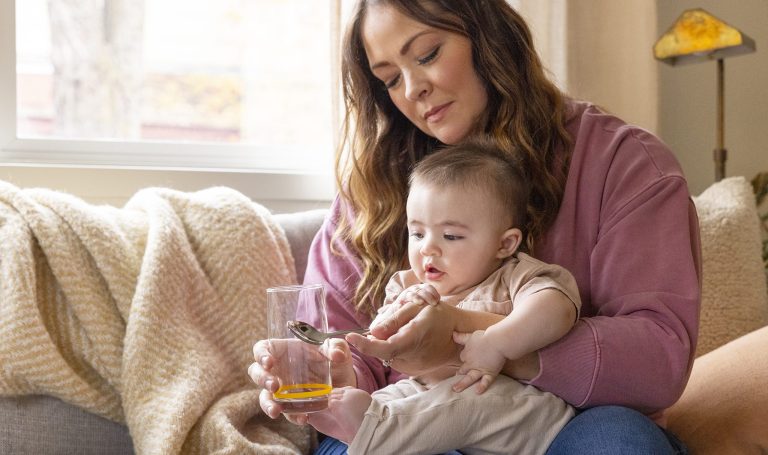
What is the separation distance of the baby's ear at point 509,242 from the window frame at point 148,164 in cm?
119

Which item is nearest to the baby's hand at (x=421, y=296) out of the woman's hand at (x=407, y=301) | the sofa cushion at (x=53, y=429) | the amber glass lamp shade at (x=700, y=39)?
the woman's hand at (x=407, y=301)

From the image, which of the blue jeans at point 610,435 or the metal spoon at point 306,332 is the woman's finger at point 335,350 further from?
the blue jeans at point 610,435

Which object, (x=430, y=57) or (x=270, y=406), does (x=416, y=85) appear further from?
(x=270, y=406)

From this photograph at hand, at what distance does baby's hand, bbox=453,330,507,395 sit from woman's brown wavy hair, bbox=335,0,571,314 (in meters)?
0.28

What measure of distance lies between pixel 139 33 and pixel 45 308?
4.26 feet

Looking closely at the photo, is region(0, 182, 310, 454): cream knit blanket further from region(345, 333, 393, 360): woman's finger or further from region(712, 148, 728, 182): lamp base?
region(712, 148, 728, 182): lamp base

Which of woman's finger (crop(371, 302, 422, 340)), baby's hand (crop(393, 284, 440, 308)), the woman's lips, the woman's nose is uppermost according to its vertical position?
the woman's nose

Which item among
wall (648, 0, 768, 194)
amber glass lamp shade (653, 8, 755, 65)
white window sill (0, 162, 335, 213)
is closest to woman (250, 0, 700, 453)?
white window sill (0, 162, 335, 213)

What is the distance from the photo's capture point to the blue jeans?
131 centimetres

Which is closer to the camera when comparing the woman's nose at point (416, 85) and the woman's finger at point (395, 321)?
the woman's finger at point (395, 321)

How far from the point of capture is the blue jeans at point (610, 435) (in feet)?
4.31

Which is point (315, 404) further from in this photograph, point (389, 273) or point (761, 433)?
point (761, 433)

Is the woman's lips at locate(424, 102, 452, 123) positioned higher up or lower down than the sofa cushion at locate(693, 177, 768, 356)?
higher up

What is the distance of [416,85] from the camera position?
1698 millimetres
